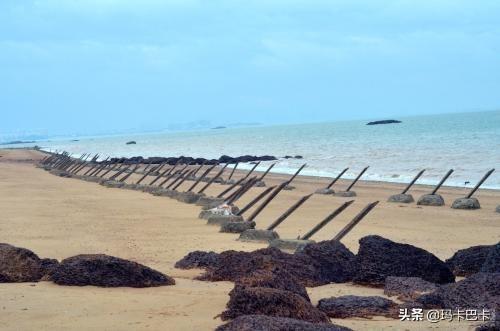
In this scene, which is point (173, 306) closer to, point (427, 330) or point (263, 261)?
point (263, 261)

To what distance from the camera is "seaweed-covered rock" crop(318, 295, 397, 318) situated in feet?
18.0

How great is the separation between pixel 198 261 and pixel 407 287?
272 cm

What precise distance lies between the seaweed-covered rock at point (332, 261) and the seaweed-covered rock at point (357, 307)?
1352 mm

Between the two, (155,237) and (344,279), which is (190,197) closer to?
(155,237)

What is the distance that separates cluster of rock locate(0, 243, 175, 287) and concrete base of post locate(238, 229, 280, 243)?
3377 mm

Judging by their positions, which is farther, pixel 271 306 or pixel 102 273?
pixel 102 273

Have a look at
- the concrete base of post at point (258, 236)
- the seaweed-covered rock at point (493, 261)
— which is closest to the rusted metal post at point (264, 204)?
the concrete base of post at point (258, 236)

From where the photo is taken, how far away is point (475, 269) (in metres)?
7.48

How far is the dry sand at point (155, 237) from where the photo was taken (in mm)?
5328

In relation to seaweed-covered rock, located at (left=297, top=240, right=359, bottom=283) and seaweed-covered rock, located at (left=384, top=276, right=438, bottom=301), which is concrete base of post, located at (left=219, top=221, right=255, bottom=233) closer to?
seaweed-covered rock, located at (left=297, top=240, right=359, bottom=283)

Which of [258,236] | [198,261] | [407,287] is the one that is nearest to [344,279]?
[407,287]

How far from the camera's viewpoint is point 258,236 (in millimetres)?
10258

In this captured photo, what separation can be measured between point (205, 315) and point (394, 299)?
5.93ft

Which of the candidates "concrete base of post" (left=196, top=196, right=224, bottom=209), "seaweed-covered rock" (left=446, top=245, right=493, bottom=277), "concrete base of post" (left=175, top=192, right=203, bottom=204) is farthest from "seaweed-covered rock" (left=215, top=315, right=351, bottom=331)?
"concrete base of post" (left=175, top=192, right=203, bottom=204)
